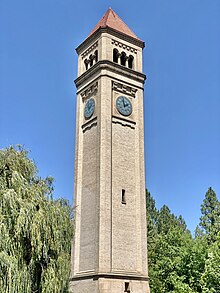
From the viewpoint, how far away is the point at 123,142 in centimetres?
2347

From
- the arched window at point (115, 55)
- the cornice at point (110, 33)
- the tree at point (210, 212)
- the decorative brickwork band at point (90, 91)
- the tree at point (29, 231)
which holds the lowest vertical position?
the tree at point (29, 231)

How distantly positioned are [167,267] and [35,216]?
1724 centimetres

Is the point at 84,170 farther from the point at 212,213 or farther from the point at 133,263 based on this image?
the point at 212,213

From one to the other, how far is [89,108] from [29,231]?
46.0ft

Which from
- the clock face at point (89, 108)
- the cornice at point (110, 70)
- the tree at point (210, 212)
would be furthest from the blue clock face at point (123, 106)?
the tree at point (210, 212)

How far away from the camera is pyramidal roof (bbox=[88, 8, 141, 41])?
26781 mm

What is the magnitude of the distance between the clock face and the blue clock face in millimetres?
1662

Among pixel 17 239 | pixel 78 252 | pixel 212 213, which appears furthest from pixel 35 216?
pixel 212 213

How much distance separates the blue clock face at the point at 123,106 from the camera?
24188 millimetres

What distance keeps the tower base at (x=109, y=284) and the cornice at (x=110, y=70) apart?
42.1ft

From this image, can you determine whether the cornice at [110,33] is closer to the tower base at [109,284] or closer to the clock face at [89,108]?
the clock face at [89,108]

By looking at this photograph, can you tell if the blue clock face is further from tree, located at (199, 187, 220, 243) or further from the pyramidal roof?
tree, located at (199, 187, 220, 243)

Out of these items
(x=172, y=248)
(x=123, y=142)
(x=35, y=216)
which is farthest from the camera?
(x=172, y=248)

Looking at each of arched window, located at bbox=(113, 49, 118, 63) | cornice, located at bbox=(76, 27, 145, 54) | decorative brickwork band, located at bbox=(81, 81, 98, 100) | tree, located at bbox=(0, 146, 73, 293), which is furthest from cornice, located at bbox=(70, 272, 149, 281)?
cornice, located at bbox=(76, 27, 145, 54)
